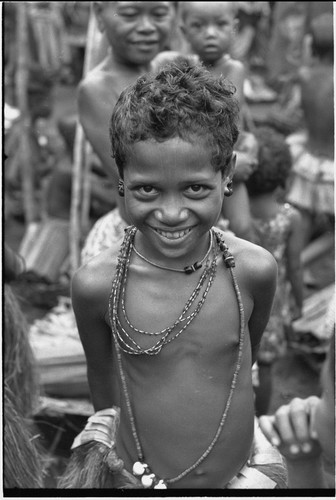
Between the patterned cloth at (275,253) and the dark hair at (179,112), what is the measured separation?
180 centimetres

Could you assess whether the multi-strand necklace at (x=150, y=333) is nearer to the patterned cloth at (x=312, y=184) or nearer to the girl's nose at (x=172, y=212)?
the girl's nose at (x=172, y=212)

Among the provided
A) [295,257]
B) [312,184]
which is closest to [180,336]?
[295,257]

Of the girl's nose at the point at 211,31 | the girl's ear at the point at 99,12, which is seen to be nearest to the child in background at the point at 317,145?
the girl's nose at the point at 211,31

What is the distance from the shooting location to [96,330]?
2082 millimetres

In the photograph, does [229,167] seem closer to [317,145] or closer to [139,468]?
[139,468]

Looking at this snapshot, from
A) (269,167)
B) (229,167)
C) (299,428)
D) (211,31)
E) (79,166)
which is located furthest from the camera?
(79,166)

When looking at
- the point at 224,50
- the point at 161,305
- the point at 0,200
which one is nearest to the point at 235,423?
the point at 161,305

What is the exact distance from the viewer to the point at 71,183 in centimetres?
547

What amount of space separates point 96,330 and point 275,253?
1736mm

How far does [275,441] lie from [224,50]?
5.86ft

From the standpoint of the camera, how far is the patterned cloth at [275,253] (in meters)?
3.62

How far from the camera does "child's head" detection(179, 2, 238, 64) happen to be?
331cm

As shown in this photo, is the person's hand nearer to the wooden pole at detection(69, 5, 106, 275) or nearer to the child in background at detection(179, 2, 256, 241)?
the child in background at detection(179, 2, 256, 241)

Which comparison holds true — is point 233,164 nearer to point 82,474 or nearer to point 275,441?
point 275,441
